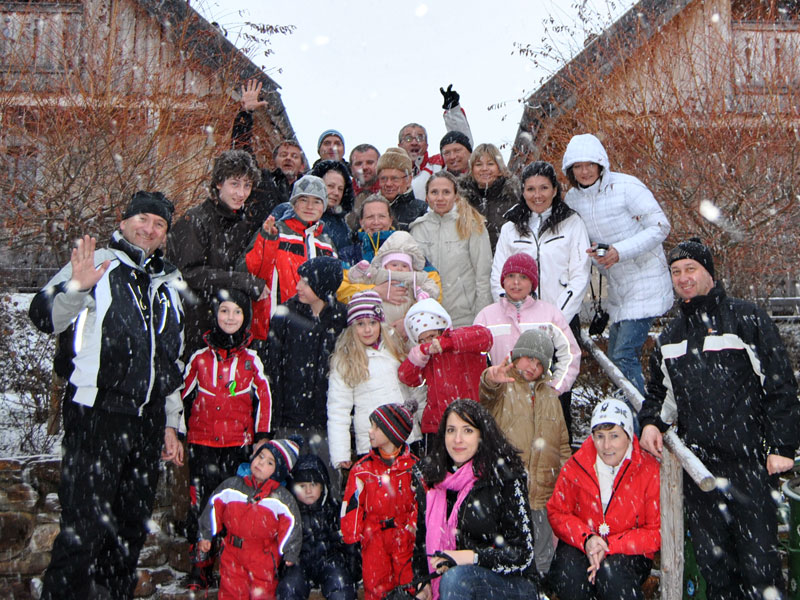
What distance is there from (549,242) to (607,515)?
1894mm

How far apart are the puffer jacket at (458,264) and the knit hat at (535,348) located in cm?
106

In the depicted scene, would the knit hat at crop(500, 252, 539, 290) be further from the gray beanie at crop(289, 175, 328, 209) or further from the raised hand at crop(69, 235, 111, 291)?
the raised hand at crop(69, 235, 111, 291)

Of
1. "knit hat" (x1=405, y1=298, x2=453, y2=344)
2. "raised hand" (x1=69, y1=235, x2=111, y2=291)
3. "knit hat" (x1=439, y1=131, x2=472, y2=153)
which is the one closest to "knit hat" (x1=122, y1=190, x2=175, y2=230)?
"raised hand" (x1=69, y1=235, x2=111, y2=291)

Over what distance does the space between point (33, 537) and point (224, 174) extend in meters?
2.75

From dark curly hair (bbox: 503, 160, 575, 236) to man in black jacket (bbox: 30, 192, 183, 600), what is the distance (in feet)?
7.82

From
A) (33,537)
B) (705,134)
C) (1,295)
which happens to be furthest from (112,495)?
(705,134)

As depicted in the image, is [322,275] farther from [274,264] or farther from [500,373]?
[500,373]

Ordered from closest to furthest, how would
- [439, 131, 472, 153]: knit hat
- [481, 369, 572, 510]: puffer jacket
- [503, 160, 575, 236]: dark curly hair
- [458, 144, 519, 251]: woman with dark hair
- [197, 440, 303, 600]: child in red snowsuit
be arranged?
[197, 440, 303, 600]: child in red snowsuit → [481, 369, 572, 510]: puffer jacket → [503, 160, 575, 236]: dark curly hair → [458, 144, 519, 251]: woman with dark hair → [439, 131, 472, 153]: knit hat

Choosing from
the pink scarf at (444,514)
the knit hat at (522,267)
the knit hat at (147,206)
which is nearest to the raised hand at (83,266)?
the knit hat at (147,206)

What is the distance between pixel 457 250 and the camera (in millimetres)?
5285

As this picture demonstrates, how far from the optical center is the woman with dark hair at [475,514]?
3455 mm

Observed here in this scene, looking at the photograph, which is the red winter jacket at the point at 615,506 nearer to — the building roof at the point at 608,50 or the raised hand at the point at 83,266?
the raised hand at the point at 83,266

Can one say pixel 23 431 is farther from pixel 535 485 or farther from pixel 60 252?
pixel 535 485

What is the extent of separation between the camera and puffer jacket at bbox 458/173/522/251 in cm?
552
